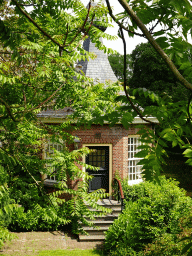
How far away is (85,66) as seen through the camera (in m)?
14.9

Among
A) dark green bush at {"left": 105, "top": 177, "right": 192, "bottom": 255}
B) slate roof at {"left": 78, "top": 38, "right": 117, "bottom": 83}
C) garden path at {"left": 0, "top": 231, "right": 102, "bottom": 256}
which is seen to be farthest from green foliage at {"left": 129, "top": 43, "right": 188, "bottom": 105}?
dark green bush at {"left": 105, "top": 177, "right": 192, "bottom": 255}

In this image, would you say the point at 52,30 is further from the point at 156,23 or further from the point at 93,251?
the point at 93,251

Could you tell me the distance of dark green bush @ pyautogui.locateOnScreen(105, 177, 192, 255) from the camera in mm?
8094

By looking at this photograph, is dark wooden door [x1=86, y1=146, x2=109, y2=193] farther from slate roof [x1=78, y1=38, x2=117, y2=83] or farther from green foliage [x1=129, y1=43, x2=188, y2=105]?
green foliage [x1=129, y1=43, x2=188, y2=105]

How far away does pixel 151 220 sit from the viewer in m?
8.47

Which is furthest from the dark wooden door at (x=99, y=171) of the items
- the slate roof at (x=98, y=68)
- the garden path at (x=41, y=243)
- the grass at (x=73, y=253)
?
the grass at (x=73, y=253)

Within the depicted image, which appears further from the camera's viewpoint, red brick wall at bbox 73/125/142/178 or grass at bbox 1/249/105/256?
red brick wall at bbox 73/125/142/178

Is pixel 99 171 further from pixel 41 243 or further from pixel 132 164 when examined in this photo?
pixel 41 243

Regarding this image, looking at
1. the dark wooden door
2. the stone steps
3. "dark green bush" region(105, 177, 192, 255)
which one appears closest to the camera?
"dark green bush" region(105, 177, 192, 255)

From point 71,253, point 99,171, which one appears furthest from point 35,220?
point 99,171

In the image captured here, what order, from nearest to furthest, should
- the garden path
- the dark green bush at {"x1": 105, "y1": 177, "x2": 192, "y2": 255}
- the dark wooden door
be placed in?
1. the dark green bush at {"x1": 105, "y1": 177, "x2": 192, "y2": 255}
2. the garden path
3. the dark wooden door

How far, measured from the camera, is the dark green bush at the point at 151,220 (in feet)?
26.6

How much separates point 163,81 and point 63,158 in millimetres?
22029

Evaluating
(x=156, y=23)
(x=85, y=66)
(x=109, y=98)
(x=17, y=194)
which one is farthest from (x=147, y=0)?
(x=85, y=66)
